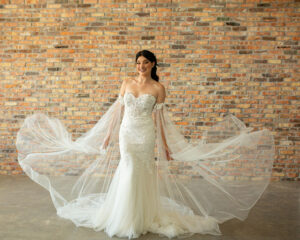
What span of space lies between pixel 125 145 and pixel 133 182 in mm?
378

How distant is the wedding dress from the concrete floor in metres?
0.13

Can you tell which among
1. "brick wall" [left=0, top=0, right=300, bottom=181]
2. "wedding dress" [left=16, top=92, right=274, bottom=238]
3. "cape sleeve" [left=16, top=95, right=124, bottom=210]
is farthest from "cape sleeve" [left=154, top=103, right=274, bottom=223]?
"brick wall" [left=0, top=0, right=300, bottom=181]

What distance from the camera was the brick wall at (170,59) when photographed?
4.30m

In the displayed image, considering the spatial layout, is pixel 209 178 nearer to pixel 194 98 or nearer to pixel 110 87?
pixel 194 98

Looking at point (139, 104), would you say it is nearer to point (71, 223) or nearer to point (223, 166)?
point (223, 166)

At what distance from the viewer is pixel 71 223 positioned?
2.83 meters

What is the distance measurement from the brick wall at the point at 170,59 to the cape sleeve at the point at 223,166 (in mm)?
1527

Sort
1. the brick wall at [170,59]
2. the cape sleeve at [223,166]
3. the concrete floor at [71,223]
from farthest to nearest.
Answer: the brick wall at [170,59] < the cape sleeve at [223,166] < the concrete floor at [71,223]

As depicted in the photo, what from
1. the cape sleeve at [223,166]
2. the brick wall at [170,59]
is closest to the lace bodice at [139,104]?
the cape sleeve at [223,166]

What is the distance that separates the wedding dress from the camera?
2691 mm

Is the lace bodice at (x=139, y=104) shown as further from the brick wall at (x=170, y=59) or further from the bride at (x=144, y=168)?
the brick wall at (x=170, y=59)

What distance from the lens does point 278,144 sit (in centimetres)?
443

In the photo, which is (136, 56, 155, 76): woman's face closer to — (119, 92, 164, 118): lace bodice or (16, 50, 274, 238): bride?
(16, 50, 274, 238): bride

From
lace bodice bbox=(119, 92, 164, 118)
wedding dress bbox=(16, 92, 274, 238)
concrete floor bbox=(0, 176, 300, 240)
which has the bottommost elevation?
concrete floor bbox=(0, 176, 300, 240)
